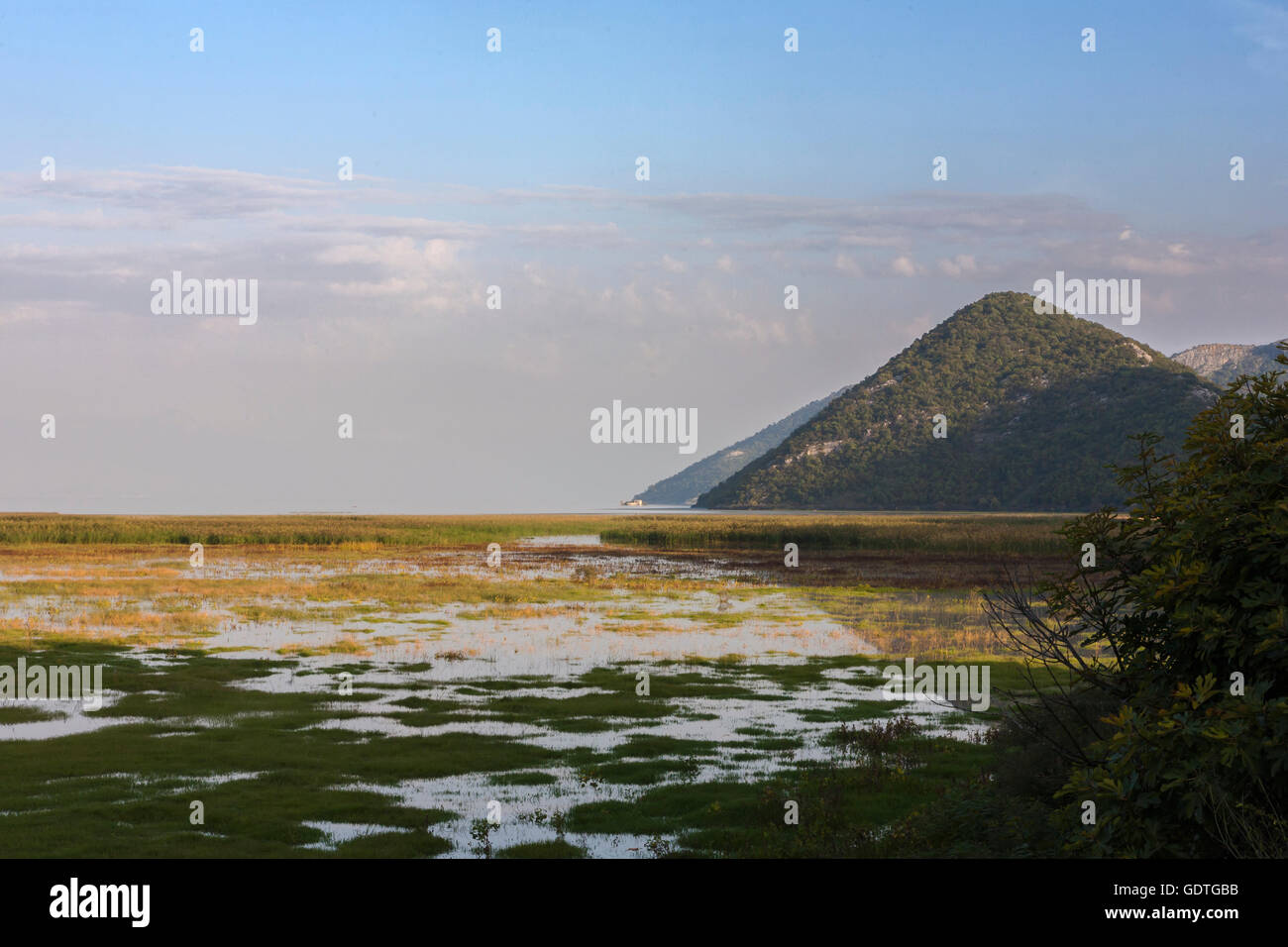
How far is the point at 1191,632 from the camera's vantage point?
24.1 ft

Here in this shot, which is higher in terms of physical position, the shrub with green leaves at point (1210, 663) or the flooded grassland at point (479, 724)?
the shrub with green leaves at point (1210, 663)

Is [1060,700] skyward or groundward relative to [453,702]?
skyward

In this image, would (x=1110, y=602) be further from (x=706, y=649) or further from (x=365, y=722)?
(x=706, y=649)

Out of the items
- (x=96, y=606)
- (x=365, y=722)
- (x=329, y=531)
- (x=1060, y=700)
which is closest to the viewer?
(x=1060, y=700)

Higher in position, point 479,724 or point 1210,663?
point 1210,663

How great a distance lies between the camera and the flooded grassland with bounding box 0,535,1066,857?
13.1m

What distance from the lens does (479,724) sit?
20188 millimetres

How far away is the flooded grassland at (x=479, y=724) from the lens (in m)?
13.1

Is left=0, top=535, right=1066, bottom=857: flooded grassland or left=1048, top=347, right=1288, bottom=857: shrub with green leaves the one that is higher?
left=1048, top=347, right=1288, bottom=857: shrub with green leaves

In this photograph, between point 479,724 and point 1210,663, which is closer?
point 1210,663

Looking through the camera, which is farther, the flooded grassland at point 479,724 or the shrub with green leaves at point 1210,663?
the flooded grassland at point 479,724

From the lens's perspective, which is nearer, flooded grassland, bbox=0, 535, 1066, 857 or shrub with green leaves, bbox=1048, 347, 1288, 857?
shrub with green leaves, bbox=1048, 347, 1288, 857
